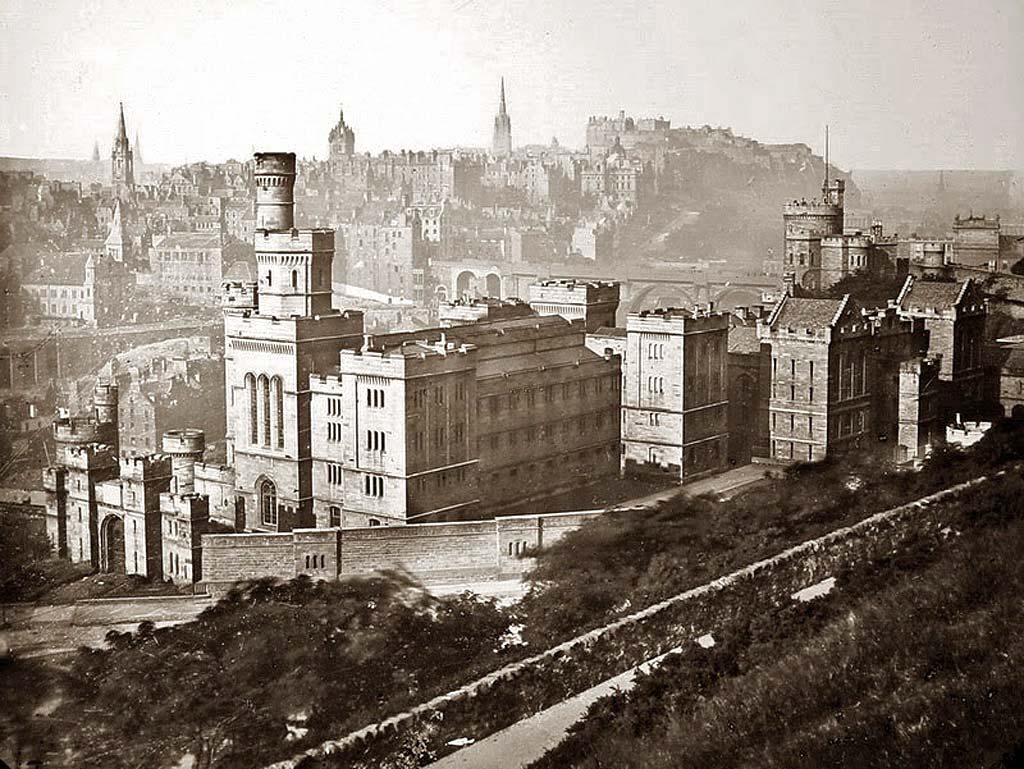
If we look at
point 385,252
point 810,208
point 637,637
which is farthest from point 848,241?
point 637,637

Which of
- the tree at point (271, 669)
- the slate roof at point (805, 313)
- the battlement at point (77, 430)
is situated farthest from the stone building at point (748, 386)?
the battlement at point (77, 430)

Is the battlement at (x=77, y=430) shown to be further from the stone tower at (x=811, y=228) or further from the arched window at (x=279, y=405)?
the stone tower at (x=811, y=228)

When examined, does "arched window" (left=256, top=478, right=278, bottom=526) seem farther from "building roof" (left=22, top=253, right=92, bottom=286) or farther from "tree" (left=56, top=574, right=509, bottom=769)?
"building roof" (left=22, top=253, right=92, bottom=286)

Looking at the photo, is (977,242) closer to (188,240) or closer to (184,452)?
(188,240)

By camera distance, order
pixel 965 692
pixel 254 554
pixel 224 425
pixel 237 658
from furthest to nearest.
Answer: pixel 224 425, pixel 254 554, pixel 237 658, pixel 965 692

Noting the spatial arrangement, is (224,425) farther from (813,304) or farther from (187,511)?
(813,304)

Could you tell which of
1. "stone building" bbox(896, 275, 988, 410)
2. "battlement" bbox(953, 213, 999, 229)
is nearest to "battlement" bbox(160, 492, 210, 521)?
"stone building" bbox(896, 275, 988, 410)

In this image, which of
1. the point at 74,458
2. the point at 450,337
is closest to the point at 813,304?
the point at 450,337
